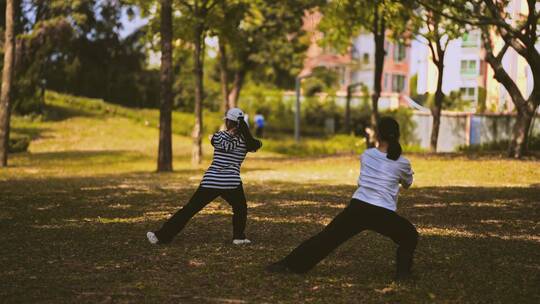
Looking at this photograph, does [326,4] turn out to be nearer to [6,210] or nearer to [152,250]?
[6,210]

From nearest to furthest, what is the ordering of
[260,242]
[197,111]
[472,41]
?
1. [260,242]
2. [197,111]
3. [472,41]

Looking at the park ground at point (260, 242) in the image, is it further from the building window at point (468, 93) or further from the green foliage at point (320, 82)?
the green foliage at point (320, 82)

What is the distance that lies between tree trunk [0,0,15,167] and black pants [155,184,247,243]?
60.2 feet

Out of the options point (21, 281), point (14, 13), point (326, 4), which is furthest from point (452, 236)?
point (326, 4)

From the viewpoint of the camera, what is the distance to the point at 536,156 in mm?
27578

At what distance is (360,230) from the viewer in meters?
8.37

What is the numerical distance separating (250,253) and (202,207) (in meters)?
0.83

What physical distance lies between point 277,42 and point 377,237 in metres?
44.4

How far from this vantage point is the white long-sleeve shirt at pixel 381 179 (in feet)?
27.2

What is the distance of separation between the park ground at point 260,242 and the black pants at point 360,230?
0.81 feet

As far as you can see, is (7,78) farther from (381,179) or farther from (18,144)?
(381,179)

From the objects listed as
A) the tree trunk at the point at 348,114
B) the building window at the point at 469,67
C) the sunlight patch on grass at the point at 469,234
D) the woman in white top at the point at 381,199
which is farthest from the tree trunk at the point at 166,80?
the building window at the point at 469,67

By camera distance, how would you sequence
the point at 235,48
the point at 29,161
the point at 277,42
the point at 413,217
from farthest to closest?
the point at 277,42 → the point at 235,48 → the point at 29,161 → the point at 413,217

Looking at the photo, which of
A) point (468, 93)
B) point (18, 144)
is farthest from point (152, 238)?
point (468, 93)
